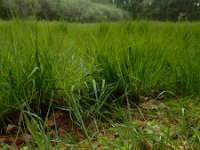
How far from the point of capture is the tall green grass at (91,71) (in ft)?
4.81

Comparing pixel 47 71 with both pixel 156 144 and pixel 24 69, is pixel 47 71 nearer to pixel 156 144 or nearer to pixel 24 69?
pixel 24 69

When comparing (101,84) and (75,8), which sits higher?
(75,8)

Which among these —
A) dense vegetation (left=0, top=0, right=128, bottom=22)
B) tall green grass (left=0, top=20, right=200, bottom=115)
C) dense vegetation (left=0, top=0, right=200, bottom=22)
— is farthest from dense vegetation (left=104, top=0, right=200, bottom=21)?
tall green grass (left=0, top=20, right=200, bottom=115)

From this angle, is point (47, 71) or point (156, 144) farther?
point (47, 71)

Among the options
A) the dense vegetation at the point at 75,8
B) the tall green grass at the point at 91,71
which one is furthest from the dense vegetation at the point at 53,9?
the tall green grass at the point at 91,71

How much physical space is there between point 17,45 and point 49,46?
18 cm

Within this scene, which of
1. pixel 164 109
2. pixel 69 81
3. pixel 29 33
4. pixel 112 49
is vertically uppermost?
pixel 29 33

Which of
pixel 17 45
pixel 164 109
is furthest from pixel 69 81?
pixel 164 109

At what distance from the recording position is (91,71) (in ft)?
5.63

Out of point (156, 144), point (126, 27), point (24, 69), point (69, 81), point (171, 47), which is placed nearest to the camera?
point (156, 144)

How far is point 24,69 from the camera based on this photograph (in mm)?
1496

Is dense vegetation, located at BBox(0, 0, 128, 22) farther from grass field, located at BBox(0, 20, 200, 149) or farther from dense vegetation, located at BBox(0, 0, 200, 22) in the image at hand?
grass field, located at BBox(0, 20, 200, 149)

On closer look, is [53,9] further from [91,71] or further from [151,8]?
[151,8]

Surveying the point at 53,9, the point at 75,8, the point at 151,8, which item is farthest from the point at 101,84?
the point at 151,8
